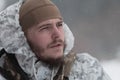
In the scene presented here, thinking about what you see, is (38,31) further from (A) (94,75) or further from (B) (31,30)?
(A) (94,75)

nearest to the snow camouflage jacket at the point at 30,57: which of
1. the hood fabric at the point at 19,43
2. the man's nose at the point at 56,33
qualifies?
the hood fabric at the point at 19,43

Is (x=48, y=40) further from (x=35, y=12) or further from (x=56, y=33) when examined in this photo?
(x=35, y=12)

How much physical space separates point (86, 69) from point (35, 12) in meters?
0.42

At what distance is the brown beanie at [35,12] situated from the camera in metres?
4.09

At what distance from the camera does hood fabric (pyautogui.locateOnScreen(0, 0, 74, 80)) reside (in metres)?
4.05

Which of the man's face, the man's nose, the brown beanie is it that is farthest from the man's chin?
the brown beanie

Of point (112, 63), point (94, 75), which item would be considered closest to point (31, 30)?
point (94, 75)

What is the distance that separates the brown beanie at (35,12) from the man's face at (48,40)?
4cm

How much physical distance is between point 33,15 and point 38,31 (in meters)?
0.11

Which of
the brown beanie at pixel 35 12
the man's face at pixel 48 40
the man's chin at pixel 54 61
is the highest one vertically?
the brown beanie at pixel 35 12

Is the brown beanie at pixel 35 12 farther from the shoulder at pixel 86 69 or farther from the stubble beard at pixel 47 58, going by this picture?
the shoulder at pixel 86 69

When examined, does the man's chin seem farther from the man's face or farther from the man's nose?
the man's nose

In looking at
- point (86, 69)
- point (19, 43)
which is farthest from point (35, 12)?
point (86, 69)

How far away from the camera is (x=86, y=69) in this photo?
4.18 metres
